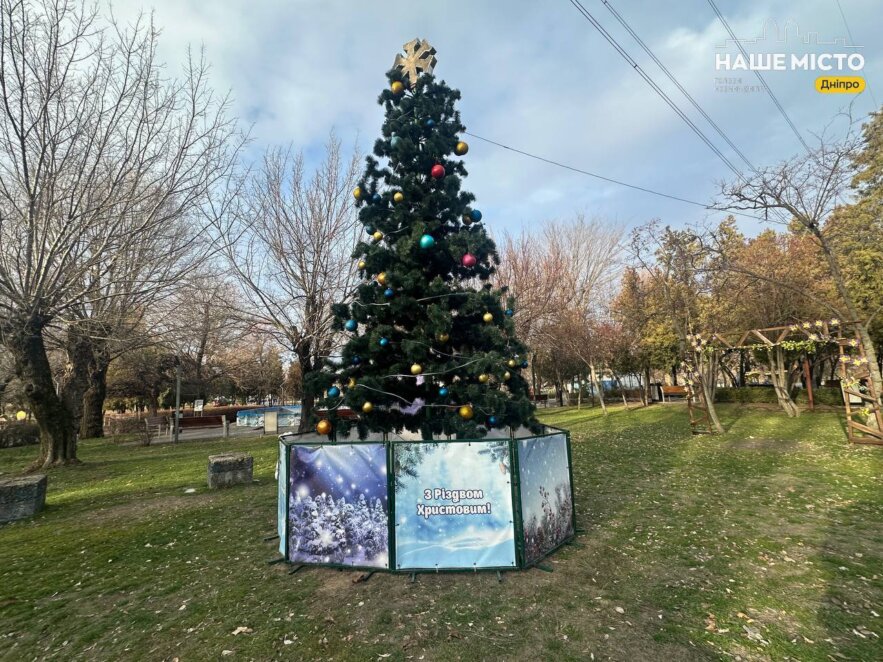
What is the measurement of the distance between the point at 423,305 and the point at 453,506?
2567 mm

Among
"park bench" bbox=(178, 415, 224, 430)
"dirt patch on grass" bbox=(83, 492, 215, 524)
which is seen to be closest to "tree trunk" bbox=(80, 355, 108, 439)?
"park bench" bbox=(178, 415, 224, 430)

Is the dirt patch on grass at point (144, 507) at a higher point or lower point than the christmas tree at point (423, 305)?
lower

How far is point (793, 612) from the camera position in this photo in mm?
3605

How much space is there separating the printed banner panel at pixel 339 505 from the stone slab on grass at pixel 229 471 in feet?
17.2

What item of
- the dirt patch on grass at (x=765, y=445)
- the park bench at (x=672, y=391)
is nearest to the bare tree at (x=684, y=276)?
the dirt patch on grass at (x=765, y=445)

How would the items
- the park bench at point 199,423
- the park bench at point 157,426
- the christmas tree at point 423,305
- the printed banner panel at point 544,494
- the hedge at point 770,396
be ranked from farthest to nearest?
1. the park bench at point 199,423
2. the park bench at point 157,426
3. the hedge at point 770,396
4. the christmas tree at point 423,305
5. the printed banner panel at point 544,494

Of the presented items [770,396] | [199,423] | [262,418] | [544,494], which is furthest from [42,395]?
[770,396]

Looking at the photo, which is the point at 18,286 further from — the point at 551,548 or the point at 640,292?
the point at 640,292

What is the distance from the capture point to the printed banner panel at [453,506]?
4.45 m

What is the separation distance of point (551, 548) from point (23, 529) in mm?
8253

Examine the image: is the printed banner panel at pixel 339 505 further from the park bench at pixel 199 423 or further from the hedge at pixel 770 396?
the hedge at pixel 770 396

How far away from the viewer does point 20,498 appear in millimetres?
7289

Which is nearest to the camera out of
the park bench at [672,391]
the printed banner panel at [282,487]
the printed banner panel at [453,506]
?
the printed banner panel at [453,506]

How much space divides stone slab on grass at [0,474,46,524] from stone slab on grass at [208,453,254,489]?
2.75 meters
